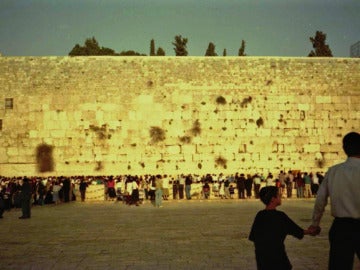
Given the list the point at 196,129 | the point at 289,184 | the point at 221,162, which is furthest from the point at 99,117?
the point at 289,184

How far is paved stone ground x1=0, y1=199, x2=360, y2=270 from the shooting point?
5.91 m

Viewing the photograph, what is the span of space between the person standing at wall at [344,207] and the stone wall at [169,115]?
16036mm

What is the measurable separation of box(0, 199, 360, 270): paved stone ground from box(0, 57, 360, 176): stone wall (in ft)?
27.4

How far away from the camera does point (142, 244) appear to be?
24.2 feet

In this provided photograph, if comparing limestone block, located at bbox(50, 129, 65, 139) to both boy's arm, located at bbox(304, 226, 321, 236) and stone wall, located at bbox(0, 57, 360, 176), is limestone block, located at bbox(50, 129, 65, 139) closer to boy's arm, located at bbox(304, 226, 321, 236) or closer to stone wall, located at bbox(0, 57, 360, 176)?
stone wall, located at bbox(0, 57, 360, 176)

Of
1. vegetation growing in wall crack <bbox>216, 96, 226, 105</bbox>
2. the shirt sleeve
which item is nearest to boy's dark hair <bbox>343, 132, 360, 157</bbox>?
the shirt sleeve

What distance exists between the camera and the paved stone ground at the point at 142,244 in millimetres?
5910

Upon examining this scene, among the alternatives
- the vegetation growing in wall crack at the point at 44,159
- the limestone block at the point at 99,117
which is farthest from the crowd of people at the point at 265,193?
the limestone block at the point at 99,117

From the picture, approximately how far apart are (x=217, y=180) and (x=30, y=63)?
28.0 feet

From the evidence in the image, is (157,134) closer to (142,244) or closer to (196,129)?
(196,129)

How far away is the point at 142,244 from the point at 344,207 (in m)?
4.23

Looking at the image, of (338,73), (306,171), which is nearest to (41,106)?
(306,171)

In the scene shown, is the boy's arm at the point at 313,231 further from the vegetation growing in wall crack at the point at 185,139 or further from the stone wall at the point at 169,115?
the vegetation growing in wall crack at the point at 185,139

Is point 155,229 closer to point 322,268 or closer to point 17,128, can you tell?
point 322,268
